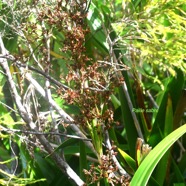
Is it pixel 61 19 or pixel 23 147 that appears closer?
pixel 61 19

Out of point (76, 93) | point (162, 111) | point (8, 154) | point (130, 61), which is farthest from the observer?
point (8, 154)

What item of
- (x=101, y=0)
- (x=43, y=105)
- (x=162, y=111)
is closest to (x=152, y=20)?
(x=101, y=0)

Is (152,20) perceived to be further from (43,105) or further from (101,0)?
(43,105)

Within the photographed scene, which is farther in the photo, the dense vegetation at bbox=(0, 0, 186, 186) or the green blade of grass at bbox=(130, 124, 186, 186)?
the dense vegetation at bbox=(0, 0, 186, 186)

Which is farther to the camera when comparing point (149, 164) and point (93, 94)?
point (93, 94)

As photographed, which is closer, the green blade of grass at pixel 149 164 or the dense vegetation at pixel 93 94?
the green blade of grass at pixel 149 164

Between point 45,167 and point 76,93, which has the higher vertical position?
point 76,93

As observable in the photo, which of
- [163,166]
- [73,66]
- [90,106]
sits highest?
[73,66]

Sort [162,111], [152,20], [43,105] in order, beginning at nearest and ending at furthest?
[152,20] → [162,111] → [43,105]

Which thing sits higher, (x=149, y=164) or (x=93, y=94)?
(x=93, y=94)

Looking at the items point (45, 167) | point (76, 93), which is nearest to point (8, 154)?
point (45, 167)
